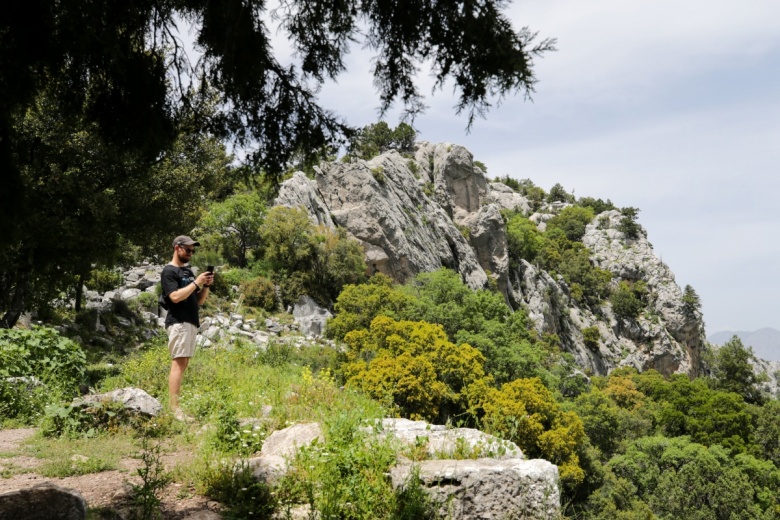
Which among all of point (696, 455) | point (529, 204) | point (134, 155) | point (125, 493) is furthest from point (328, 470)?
point (529, 204)

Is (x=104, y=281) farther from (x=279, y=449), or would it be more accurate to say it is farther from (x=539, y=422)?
(x=279, y=449)

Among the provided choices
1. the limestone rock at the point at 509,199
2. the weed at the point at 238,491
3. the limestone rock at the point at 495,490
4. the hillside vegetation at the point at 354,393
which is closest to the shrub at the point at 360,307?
the hillside vegetation at the point at 354,393

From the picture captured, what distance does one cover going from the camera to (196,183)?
13070mm

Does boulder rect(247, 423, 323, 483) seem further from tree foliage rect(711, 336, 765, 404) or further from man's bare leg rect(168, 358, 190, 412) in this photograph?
tree foliage rect(711, 336, 765, 404)

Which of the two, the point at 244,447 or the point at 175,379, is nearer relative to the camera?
the point at 244,447

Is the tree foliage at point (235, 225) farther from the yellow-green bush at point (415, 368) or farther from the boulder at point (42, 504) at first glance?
the boulder at point (42, 504)

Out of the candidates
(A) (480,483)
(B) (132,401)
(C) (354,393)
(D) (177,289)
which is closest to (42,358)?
(B) (132,401)

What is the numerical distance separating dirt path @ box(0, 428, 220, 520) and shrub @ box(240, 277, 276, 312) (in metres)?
15.4

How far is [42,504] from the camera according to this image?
10.3 ft

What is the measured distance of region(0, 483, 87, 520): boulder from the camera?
306 cm

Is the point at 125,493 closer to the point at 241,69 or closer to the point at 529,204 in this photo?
the point at 241,69

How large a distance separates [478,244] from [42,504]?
42.8 meters

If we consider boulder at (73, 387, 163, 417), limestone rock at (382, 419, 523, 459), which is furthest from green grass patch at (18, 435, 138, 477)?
limestone rock at (382, 419, 523, 459)

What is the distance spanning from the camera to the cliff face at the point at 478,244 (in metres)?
30.0
